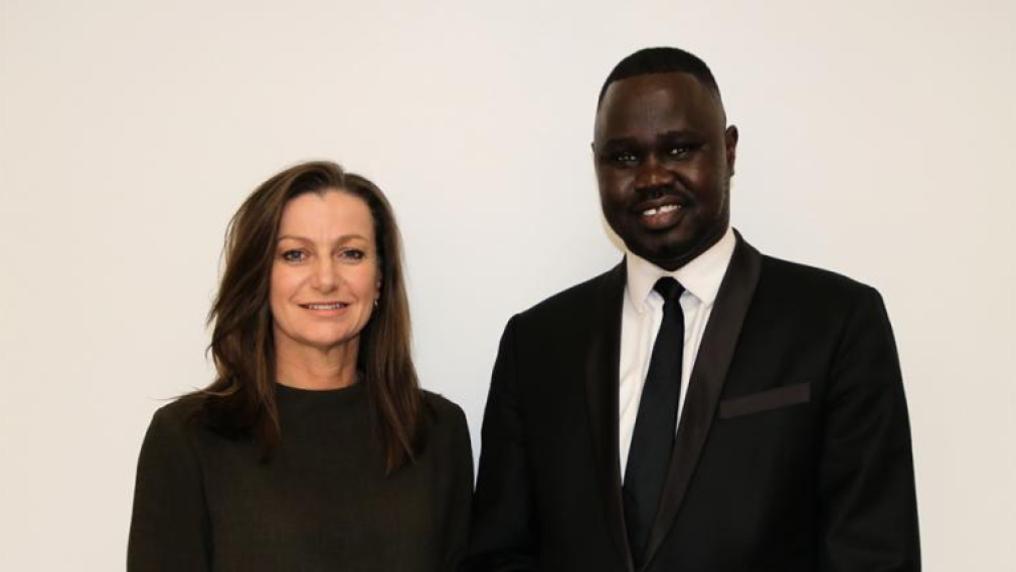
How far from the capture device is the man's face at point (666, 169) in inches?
73.5

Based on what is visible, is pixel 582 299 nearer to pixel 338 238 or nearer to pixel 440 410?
pixel 440 410

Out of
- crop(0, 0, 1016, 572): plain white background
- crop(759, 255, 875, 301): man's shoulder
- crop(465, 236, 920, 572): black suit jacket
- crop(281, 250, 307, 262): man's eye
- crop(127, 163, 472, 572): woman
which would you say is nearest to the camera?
crop(465, 236, 920, 572): black suit jacket

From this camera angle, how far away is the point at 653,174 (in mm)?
1857

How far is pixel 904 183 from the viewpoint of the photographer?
99.9 inches

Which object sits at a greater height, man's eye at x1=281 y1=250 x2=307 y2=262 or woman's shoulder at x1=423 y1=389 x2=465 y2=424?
man's eye at x1=281 y1=250 x2=307 y2=262

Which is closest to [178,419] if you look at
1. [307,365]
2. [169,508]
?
[169,508]

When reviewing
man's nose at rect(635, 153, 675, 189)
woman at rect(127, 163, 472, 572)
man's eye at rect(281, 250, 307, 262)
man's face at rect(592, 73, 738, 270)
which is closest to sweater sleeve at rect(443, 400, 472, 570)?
woman at rect(127, 163, 472, 572)

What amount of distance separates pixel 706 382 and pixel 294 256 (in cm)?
83

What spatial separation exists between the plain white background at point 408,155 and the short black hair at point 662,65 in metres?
0.60

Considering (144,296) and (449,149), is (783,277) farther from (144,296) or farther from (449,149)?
(144,296)

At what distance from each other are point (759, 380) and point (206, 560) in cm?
105

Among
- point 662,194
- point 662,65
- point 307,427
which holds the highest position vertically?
point 662,65

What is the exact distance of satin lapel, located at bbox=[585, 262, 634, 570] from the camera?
1.84 meters

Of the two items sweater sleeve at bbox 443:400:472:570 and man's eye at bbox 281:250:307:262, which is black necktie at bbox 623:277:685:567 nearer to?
sweater sleeve at bbox 443:400:472:570
